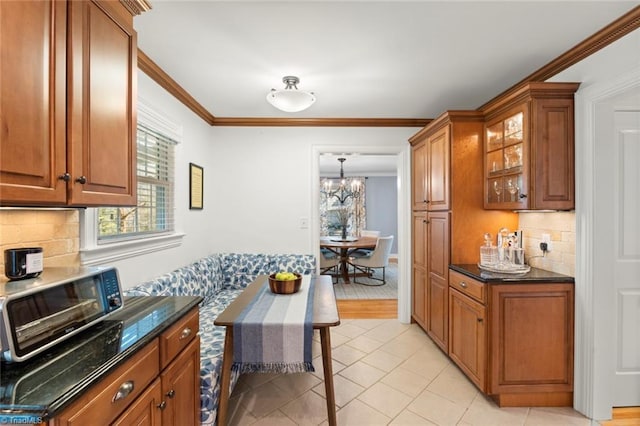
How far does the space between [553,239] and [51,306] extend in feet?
9.69

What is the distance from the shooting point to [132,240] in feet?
6.88

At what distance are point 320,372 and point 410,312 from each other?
5.21 ft

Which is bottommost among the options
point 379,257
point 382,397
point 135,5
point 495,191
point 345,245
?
point 382,397

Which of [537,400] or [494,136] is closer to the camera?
[537,400]

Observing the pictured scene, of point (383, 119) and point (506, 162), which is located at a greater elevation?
point (383, 119)

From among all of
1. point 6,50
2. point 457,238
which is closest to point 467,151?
point 457,238

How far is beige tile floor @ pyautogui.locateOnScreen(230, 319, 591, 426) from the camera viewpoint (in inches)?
77.5

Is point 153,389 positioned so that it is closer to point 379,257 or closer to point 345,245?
point 345,245

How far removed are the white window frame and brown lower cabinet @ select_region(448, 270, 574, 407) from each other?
2.49 m

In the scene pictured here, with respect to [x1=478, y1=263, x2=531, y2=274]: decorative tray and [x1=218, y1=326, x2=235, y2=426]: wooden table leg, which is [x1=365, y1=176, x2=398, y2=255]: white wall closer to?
[x1=478, y1=263, x2=531, y2=274]: decorative tray

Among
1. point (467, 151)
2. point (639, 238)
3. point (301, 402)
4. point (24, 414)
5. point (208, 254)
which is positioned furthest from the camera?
point (208, 254)

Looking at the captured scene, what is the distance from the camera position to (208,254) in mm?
3520

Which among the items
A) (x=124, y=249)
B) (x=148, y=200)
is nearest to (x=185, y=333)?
(x=124, y=249)

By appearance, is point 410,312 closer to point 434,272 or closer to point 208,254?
point 434,272
